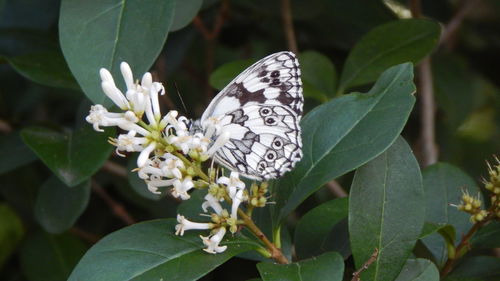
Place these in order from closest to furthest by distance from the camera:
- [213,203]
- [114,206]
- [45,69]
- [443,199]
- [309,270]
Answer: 1. [309,270]
2. [213,203]
3. [443,199]
4. [45,69]
5. [114,206]

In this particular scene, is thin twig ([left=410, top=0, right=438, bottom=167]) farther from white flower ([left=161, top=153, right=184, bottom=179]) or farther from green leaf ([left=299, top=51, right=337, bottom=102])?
white flower ([left=161, top=153, right=184, bottom=179])

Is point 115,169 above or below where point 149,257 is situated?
below

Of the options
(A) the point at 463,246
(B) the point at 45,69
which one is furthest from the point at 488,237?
(B) the point at 45,69

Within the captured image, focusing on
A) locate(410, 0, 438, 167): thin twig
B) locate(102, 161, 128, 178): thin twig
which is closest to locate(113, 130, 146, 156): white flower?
locate(102, 161, 128, 178): thin twig

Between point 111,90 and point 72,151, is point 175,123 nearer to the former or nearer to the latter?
point 111,90

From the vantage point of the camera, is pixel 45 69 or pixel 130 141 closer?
pixel 130 141

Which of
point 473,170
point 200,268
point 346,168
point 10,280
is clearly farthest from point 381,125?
point 473,170
